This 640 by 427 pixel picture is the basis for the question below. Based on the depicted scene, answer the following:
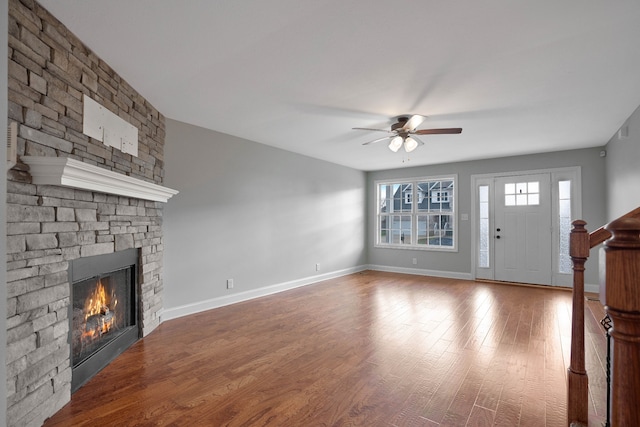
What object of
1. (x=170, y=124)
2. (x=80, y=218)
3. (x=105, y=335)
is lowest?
(x=105, y=335)

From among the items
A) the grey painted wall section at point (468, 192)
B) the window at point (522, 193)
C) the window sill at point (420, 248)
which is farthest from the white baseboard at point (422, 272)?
the window at point (522, 193)

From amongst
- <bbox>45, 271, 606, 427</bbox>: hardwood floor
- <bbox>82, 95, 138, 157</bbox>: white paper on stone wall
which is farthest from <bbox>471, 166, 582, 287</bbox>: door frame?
<bbox>82, 95, 138, 157</bbox>: white paper on stone wall

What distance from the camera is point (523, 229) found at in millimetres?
5816

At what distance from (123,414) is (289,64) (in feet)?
8.77

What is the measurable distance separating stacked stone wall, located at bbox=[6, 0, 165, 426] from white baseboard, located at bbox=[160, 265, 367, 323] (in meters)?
1.47

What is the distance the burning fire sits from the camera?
2523mm

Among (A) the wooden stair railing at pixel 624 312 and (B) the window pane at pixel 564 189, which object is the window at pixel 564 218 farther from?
(A) the wooden stair railing at pixel 624 312

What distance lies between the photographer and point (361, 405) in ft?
6.69

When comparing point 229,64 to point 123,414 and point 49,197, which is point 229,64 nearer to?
point 49,197

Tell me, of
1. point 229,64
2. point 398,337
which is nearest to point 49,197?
point 229,64

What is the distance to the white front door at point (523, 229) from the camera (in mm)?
5641

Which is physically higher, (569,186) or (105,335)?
(569,186)

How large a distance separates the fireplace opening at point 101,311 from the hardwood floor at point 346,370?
0.13 metres

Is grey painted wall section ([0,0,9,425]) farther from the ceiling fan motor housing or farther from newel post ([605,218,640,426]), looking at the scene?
the ceiling fan motor housing
